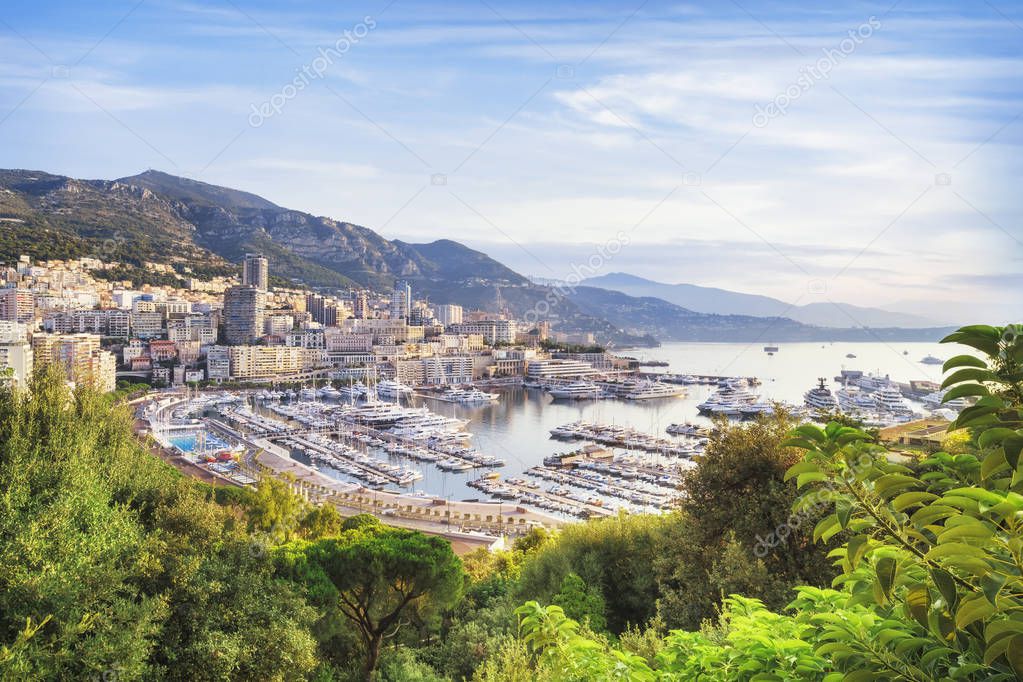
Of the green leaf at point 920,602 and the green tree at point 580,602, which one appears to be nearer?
the green leaf at point 920,602

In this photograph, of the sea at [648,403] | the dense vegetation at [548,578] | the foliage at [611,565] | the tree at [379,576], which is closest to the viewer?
the dense vegetation at [548,578]

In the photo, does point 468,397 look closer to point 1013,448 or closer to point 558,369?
point 558,369

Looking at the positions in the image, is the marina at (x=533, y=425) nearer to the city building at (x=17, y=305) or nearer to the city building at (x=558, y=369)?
the city building at (x=558, y=369)

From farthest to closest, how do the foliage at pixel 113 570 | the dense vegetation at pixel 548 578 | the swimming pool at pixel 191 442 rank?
the swimming pool at pixel 191 442, the foliage at pixel 113 570, the dense vegetation at pixel 548 578

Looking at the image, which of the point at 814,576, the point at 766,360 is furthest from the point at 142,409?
the point at 766,360

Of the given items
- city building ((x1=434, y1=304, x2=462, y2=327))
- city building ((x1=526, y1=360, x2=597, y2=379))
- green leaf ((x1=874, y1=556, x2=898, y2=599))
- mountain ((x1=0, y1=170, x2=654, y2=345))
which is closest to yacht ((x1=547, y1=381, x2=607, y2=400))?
city building ((x1=526, y1=360, x2=597, y2=379))

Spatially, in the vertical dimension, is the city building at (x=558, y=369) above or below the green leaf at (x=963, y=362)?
below

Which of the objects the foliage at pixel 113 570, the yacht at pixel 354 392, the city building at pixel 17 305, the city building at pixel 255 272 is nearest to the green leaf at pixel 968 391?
the foliage at pixel 113 570

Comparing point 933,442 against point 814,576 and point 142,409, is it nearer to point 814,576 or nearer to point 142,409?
point 814,576
